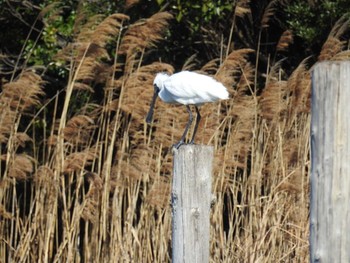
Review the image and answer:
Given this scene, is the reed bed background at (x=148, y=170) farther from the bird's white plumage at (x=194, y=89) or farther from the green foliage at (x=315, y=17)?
the green foliage at (x=315, y=17)

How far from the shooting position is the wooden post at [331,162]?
277 cm

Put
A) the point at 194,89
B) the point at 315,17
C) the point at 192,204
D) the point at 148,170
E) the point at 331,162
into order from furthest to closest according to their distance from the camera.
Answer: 1. the point at 315,17
2. the point at 148,170
3. the point at 194,89
4. the point at 192,204
5. the point at 331,162

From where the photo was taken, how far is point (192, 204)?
3660 mm

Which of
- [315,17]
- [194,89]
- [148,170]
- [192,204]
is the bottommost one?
[192,204]

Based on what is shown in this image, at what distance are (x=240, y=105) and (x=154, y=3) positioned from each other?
2.88 m

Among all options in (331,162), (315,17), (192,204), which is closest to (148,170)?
(192,204)

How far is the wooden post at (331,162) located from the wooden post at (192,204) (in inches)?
33.7

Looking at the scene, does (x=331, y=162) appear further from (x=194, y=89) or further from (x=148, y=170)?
(x=148, y=170)

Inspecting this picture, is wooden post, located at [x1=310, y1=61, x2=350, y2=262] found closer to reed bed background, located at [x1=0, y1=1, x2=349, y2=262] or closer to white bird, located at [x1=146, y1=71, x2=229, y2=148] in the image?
white bird, located at [x1=146, y1=71, x2=229, y2=148]

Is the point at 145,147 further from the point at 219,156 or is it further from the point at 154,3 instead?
the point at 154,3

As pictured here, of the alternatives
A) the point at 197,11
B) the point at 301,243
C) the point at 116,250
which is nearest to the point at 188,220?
the point at 301,243

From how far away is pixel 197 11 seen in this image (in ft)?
28.5

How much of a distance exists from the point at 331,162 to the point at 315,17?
602 cm

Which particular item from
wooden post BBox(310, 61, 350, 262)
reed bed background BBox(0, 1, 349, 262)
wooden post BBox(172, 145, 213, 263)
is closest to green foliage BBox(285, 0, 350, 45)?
reed bed background BBox(0, 1, 349, 262)
